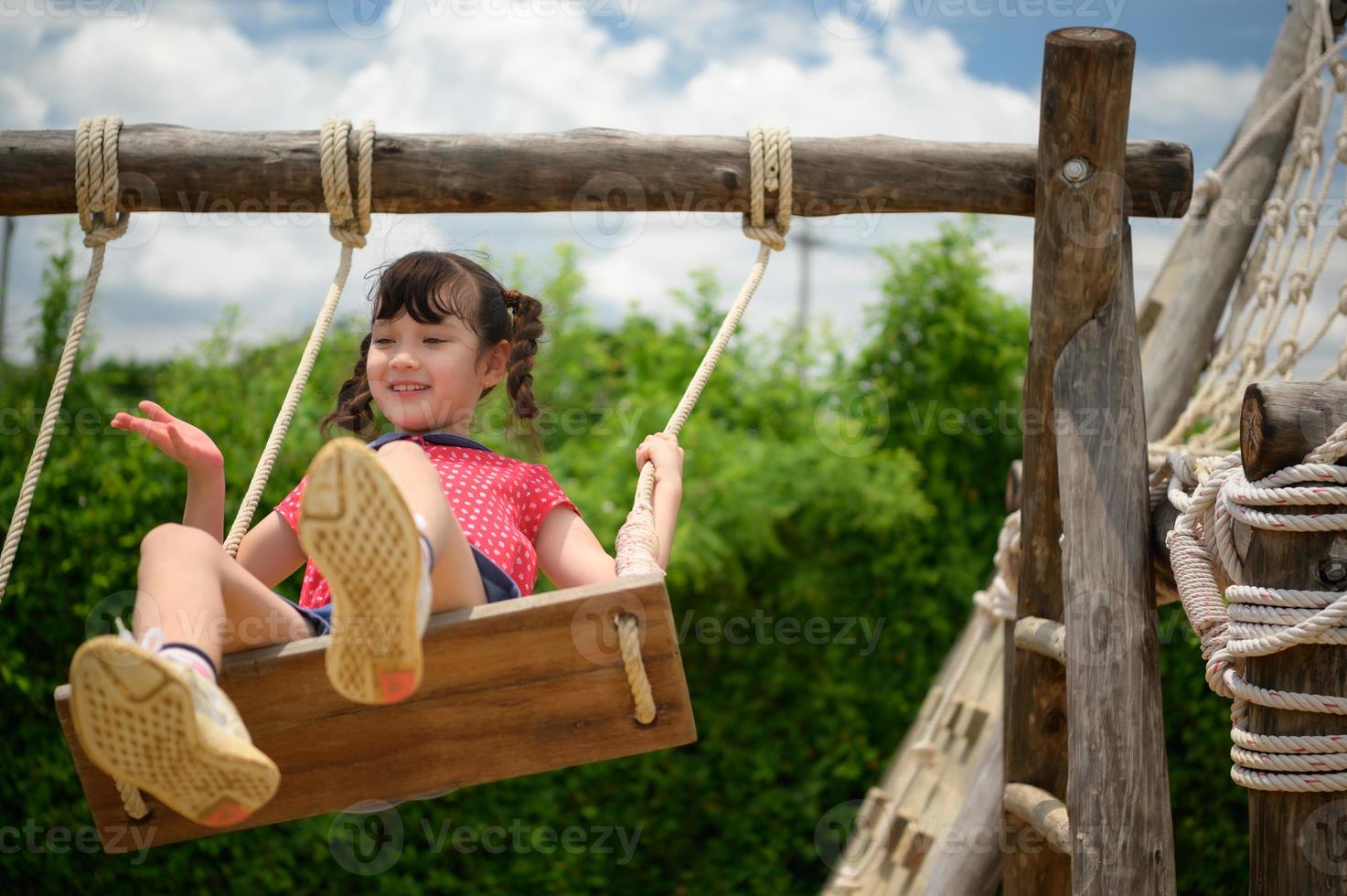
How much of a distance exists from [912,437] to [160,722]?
4.25 metres

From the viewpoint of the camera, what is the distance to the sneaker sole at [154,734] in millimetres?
1318

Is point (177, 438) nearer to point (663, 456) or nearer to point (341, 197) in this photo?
point (341, 197)

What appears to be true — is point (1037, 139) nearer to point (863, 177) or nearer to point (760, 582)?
point (863, 177)

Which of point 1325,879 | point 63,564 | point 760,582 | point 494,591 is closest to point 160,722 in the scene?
point 494,591

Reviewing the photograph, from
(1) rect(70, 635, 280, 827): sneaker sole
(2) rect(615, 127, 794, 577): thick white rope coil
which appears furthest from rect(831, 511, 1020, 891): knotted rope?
(1) rect(70, 635, 280, 827): sneaker sole

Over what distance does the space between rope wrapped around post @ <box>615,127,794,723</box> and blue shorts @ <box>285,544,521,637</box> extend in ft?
0.65

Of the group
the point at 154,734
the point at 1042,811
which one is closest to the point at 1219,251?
the point at 1042,811

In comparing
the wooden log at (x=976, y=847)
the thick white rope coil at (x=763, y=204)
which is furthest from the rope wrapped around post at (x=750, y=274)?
the wooden log at (x=976, y=847)

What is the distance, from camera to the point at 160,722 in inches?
52.6

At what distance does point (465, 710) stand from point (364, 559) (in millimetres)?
419

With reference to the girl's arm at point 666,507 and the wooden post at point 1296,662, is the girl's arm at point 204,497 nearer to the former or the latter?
the girl's arm at point 666,507

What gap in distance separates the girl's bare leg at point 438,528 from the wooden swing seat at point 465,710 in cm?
6

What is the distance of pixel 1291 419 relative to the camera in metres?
1.63

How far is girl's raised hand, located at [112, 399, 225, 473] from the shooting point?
1.91 meters
